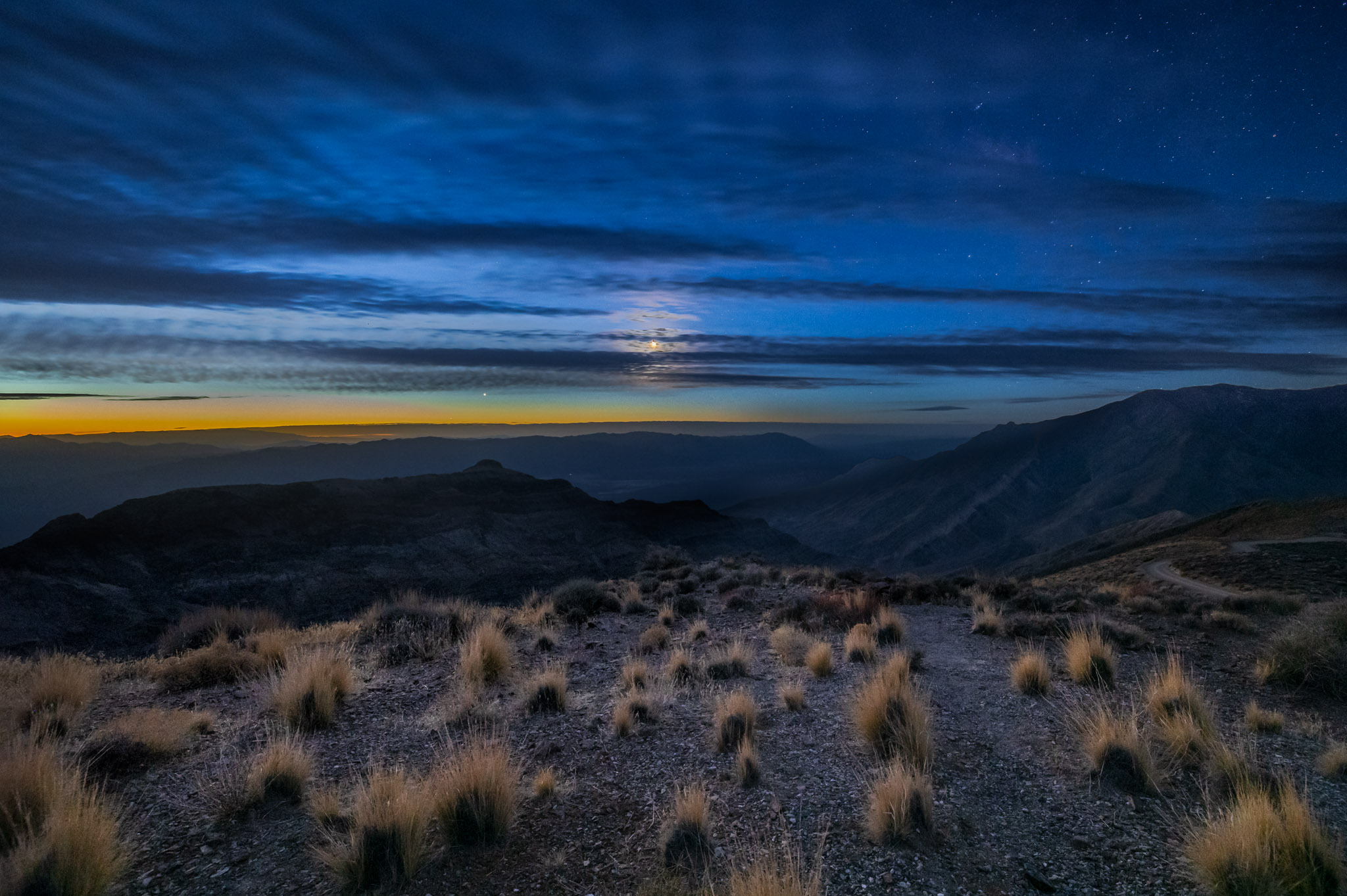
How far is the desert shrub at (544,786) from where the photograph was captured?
4984 millimetres

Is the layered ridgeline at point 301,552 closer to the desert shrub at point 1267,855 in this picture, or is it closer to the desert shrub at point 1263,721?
the desert shrub at point 1267,855

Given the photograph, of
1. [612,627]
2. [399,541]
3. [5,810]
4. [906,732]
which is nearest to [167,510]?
[399,541]

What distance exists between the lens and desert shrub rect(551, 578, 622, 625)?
44.2 feet

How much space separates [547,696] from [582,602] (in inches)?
293

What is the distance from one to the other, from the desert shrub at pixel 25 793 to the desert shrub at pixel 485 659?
4051 mm

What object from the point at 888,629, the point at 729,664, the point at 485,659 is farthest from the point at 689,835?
the point at 888,629

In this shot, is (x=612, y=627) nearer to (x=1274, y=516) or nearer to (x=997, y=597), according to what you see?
(x=997, y=597)

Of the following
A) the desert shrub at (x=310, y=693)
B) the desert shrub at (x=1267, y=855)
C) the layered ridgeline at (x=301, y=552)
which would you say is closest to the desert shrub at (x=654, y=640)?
the desert shrub at (x=310, y=693)

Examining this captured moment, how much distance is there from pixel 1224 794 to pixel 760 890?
14.0 ft

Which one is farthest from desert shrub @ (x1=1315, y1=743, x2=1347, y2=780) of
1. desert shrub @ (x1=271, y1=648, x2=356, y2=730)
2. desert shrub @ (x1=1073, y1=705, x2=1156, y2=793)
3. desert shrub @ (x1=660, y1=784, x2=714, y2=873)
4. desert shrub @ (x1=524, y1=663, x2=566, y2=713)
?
desert shrub @ (x1=271, y1=648, x2=356, y2=730)

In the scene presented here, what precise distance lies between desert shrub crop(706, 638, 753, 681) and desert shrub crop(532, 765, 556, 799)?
365 cm

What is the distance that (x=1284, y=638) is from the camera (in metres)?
8.05

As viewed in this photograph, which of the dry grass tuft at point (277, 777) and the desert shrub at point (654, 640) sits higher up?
the dry grass tuft at point (277, 777)

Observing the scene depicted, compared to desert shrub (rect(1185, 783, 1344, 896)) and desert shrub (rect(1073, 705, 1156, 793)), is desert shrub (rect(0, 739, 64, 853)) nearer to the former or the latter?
desert shrub (rect(1185, 783, 1344, 896))
